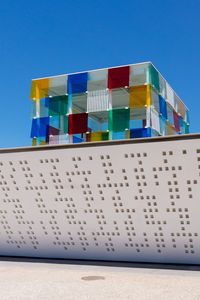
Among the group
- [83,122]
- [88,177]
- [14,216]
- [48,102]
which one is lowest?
[14,216]

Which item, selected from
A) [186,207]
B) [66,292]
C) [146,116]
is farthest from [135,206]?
[146,116]

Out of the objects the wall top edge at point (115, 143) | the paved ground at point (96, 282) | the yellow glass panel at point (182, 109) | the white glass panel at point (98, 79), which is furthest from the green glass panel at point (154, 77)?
the paved ground at point (96, 282)

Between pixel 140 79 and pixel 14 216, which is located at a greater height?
pixel 140 79

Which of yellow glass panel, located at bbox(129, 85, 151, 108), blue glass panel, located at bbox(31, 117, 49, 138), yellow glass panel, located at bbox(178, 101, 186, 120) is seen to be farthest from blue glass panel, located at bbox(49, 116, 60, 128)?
yellow glass panel, located at bbox(178, 101, 186, 120)

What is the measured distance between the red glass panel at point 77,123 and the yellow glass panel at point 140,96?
10.9ft

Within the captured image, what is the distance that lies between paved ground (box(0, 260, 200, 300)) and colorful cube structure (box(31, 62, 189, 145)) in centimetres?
1391

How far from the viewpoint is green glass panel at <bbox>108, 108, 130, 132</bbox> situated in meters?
23.9

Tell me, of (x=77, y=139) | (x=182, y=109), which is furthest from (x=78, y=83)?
(x=182, y=109)

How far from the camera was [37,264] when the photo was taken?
10.6 metres

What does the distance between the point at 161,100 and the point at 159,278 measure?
65.8 feet

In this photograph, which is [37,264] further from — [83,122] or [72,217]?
[83,122]

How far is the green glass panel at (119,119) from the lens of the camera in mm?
23922

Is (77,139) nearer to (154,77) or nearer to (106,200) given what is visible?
(154,77)

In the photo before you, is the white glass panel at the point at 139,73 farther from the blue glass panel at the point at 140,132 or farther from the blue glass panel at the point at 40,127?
the blue glass panel at the point at 40,127
